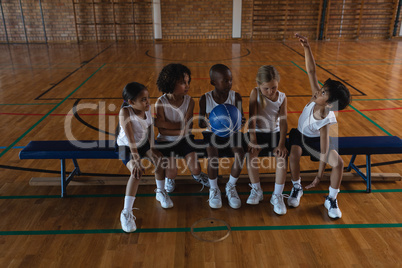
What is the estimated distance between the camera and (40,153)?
256 centimetres

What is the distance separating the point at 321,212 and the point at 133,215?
1.37m

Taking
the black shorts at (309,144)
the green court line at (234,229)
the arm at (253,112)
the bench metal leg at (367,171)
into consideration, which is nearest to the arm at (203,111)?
the arm at (253,112)

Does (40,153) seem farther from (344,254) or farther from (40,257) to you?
(344,254)

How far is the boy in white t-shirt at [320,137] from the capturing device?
2.24 metres

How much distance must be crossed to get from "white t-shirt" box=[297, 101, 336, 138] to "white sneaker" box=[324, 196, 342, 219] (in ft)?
1.62

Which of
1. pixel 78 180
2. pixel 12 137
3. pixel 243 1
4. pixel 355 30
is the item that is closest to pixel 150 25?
pixel 243 1

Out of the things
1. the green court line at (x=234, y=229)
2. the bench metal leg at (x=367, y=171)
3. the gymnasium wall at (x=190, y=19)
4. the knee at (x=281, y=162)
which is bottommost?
the green court line at (x=234, y=229)

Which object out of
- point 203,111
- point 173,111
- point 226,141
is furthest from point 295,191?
point 173,111

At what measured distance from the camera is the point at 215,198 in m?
2.55

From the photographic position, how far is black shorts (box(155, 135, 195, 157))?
2533 mm

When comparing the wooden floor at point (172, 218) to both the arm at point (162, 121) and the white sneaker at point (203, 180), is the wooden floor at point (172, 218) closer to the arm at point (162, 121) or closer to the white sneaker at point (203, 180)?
the white sneaker at point (203, 180)

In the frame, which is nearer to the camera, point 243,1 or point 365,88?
point 365,88

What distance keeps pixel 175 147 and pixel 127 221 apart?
64cm

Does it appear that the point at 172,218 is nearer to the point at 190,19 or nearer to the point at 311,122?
the point at 311,122
